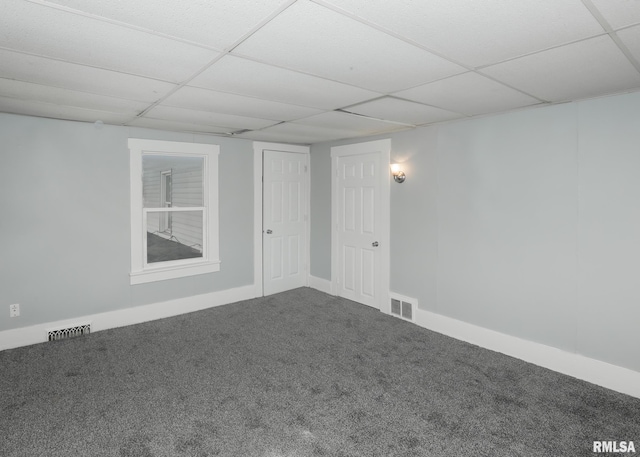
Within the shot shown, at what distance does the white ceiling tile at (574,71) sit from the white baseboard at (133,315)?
4121mm

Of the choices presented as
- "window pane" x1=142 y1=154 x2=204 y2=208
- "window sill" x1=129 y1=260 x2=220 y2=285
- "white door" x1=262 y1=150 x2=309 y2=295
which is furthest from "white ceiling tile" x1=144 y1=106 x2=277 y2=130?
"window sill" x1=129 y1=260 x2=220 y2=285

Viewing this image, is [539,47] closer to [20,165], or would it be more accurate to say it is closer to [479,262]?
[479,262]

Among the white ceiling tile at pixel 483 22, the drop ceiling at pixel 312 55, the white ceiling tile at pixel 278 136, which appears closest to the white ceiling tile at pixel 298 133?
the white ceiling tile at pixel 278 136

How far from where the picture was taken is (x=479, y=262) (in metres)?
3.69

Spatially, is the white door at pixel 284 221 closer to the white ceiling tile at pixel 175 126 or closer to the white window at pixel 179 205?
the white window at pixel 179 205

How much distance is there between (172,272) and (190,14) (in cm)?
354

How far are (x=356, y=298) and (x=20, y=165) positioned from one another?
13.6 feet

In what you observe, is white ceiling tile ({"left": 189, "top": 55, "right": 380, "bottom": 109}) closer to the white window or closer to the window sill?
the white window

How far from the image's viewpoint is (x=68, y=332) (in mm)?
3818

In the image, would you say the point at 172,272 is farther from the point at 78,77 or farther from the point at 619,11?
the point at 619,11

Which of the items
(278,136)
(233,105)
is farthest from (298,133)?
(233,105)

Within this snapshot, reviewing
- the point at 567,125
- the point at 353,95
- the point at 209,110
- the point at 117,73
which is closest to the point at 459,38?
the point at 353,95

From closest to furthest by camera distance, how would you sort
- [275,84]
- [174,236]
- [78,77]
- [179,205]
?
1. [78,77]
2. [275,84]
3. [179,205]
4. [174,236]

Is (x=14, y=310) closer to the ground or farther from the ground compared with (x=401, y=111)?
closer to the ground
